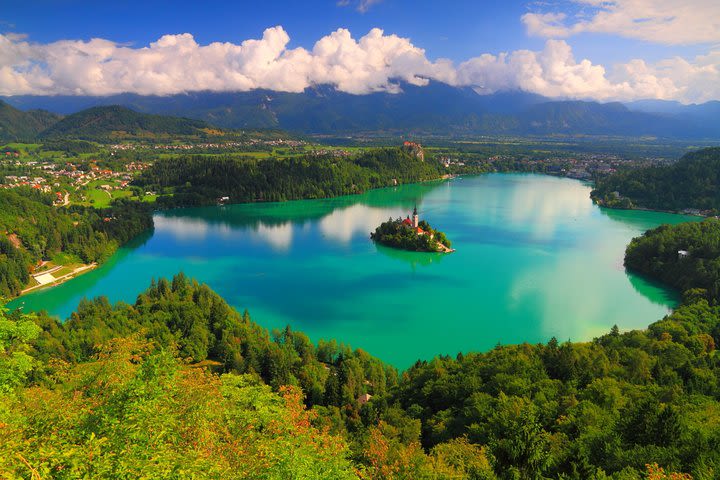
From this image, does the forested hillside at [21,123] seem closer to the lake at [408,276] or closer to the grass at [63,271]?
the lake at [408,276]

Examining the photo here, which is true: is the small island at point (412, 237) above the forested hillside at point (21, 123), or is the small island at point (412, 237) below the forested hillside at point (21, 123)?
below

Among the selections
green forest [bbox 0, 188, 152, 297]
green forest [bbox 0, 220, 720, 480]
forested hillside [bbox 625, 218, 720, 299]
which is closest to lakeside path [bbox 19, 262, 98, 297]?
green forest [bbox 0, 188, 152, 297]

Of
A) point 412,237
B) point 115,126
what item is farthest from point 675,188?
point 115,126

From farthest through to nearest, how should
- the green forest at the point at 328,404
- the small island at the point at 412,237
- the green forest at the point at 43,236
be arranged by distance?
the small island at the point at 412,237 < the green forest at the point at 43,236 < the green forest at the point at 328,404

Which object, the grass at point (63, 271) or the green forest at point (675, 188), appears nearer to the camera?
the grass at point (63, 271)

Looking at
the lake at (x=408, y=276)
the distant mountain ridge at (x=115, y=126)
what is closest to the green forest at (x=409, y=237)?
the lake at (x=408, y=276)

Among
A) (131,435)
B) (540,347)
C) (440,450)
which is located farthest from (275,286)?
(131,435)

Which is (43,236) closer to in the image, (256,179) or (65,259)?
(65,259)
